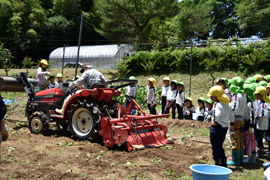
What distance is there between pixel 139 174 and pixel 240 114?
100 inches

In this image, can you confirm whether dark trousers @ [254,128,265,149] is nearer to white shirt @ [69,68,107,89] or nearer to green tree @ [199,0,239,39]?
white shirt @ [69,68,107,89]

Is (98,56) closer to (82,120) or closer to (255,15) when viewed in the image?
(255,15)

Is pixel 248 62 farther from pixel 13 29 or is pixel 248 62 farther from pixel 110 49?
pixel 13 29

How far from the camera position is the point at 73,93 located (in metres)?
8.23

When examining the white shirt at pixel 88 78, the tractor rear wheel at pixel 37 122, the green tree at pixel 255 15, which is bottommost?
the tractor rear wheel at pixel 37 122

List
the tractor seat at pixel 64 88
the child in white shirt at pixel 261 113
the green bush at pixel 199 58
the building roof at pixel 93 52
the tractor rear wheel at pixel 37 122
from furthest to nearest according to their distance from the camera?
the building roof at pixel 93 52 → the green bush at pixel 199 58 → the tractor seat at pixel 64 88 → the tractor rear wheel at pixel 37 122 → the child in white shirt at pixel 261 113

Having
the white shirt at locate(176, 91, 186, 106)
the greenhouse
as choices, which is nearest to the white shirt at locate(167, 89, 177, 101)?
the white shirt at locate(176, 91, 186, 106)

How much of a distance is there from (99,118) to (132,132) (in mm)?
866

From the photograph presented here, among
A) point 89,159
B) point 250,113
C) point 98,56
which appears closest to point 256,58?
point 250,113

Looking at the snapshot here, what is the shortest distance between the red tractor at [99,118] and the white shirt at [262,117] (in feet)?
7.11

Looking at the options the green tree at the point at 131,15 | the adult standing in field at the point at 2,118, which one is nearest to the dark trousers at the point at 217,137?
the adult standing in field at the point at 2,118

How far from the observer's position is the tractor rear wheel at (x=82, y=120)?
23.6 feet

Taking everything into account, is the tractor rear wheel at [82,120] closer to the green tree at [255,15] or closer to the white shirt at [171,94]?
the white shirt at [171,94]

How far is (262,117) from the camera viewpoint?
6.45 meters
